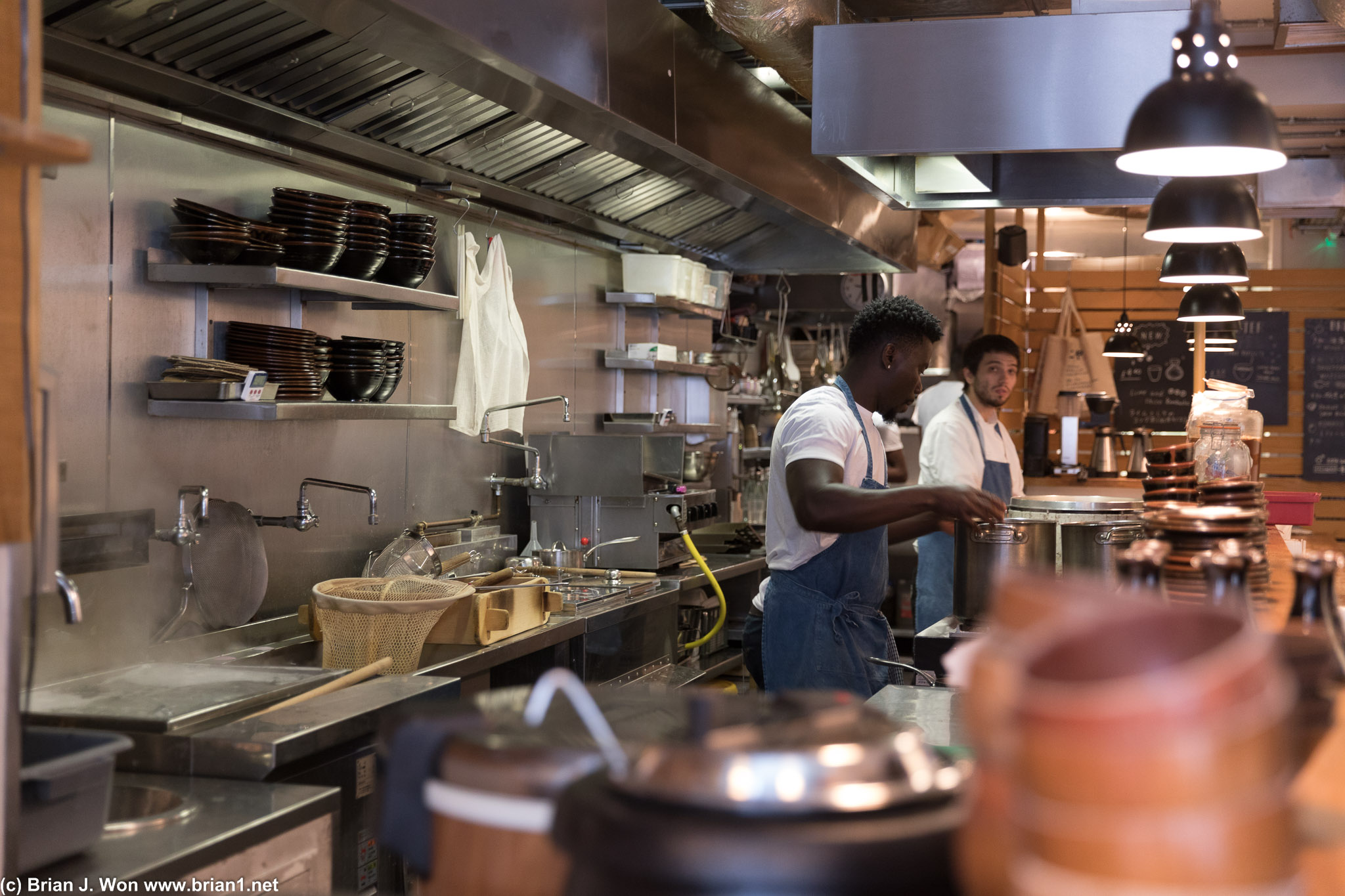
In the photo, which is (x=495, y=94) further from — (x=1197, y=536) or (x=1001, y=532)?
(x=1197, y=536)

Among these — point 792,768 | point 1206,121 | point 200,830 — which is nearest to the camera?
point 792,768

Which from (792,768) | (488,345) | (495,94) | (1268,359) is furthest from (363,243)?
(1268,359)

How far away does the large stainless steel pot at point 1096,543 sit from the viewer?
9.51 ft

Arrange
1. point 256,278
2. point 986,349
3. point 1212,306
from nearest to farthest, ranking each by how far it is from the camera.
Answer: point 256,278, point 1212,306, point 986,349

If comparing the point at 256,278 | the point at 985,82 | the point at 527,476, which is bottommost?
the point at 527,476

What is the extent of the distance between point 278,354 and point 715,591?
2.70 m

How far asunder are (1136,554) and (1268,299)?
8073 millimetres

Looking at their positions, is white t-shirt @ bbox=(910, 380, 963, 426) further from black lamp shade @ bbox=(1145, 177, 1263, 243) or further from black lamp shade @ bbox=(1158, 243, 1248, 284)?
black lamp shade @ bbox=(1145, 177, 1263, 243)

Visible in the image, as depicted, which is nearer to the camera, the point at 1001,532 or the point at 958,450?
the point at 1001,532

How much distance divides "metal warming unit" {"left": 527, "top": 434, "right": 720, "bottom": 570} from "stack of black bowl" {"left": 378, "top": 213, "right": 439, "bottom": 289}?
1.45 meters

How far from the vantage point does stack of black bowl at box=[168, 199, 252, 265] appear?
3143mm

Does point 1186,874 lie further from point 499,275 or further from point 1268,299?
point 1268,299

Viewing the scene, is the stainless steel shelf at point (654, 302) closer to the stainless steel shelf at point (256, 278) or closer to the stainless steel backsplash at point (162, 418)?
the stainless steel backsplash at point (162, 418)

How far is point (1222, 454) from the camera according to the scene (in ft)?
11.1
